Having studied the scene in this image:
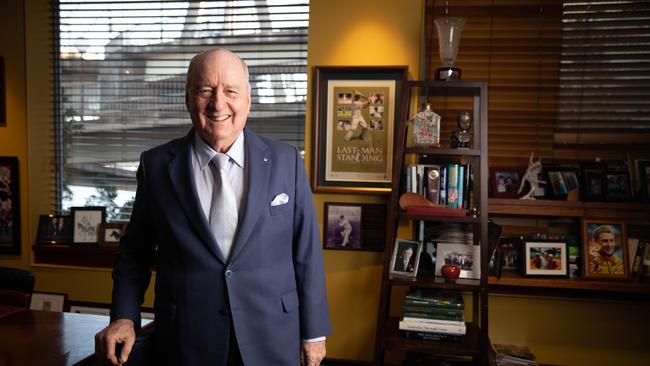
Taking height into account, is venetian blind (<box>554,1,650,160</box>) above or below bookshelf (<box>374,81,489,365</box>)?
above

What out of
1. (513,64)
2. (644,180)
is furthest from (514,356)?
(513,64)

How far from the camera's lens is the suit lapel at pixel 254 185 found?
4.67ft

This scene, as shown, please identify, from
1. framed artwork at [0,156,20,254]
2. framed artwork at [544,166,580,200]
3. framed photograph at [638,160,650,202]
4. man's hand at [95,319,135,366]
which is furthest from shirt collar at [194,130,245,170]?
framed artwork at [0,156,20,254]

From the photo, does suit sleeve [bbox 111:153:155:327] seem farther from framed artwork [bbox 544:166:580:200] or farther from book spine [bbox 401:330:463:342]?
framed artwork [bbox 544:166:580:200]

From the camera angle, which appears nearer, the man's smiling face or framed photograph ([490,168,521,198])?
the man's smiling face

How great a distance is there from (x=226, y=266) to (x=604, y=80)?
245cm

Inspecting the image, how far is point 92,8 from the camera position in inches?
135

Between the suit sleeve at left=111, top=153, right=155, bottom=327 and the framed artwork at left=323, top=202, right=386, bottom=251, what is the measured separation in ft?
4.96

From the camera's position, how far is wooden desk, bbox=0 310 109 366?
1490mm

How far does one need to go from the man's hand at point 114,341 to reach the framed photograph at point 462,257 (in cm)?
163

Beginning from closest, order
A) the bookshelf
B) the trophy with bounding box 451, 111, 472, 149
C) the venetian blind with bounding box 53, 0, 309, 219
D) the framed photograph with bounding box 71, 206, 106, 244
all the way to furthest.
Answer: the bookshelf < the trophy with bounding box 451, 111, 472, 149 < the venetian blind with bounding box 53, 0, 309, 219 < the framed photograph with bounding box 71, 206, 106, 244

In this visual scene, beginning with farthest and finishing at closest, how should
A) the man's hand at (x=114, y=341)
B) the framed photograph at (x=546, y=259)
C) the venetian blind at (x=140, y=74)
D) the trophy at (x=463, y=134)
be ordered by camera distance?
the venetian blind at (x=140, y=74)
the framed photograph at (x=546, y=259)
the trophy at (x=463, y=134)
the man's hand at (x=114, y=341)

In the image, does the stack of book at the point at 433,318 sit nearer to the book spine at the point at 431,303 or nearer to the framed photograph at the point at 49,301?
the book spine at the point at 431,303

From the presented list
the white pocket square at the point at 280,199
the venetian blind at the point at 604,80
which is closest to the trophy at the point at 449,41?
the venetian blind at the point at 604,80
